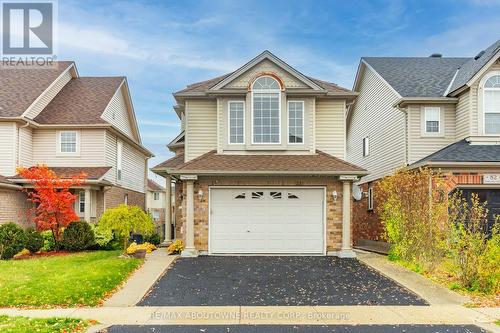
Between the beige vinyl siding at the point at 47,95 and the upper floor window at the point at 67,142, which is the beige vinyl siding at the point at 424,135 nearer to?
the upper floor window at the point at 67,142

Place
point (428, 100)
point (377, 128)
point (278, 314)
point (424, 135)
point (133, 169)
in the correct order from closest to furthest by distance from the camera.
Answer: point (278, 314) → point (428, 100) → point (424, 135) → point (377, 128) → point (133, 169)

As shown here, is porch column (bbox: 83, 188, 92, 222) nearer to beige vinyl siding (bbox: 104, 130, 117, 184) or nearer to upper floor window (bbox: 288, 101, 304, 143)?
beige vinyl siding (bbox: 104, 130, 117, 184)

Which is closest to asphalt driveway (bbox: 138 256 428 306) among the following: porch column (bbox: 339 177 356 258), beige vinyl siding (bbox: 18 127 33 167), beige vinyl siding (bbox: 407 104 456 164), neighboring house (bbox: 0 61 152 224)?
porch column (bbox: 339 177 356 258)

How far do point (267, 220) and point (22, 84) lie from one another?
49.0 feet

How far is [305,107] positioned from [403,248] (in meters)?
6.05

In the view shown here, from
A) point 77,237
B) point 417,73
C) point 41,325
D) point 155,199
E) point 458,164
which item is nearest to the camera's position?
point 41,325

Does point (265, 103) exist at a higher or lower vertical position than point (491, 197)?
higher

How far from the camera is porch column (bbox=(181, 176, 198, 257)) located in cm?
1507

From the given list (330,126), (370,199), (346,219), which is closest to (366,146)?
(370,199)

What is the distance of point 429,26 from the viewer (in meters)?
23.1

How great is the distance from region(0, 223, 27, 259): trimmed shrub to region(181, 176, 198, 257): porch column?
19.2 ft

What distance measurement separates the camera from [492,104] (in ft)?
56.5

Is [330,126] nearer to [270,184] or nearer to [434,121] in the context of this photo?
[270,184]

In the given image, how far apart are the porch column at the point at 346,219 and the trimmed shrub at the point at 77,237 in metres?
9.70
